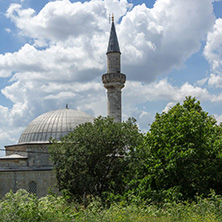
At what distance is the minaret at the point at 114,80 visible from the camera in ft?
93.2

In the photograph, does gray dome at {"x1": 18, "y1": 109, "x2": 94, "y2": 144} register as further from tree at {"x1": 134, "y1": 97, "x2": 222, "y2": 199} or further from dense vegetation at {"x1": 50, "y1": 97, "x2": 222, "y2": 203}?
tree at {"x1": 134, "y1": 97, "x2": 222, "y2": 199}

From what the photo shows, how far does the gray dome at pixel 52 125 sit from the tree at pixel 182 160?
11.7 meters

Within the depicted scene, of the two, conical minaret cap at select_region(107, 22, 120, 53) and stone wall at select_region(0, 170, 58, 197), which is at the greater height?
conical minaret cap at select_region(107, 22, 120, 53)

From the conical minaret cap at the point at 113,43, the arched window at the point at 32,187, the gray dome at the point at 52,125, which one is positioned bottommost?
the arched window at the point at 32,187

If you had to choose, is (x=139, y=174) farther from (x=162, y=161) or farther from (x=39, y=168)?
(x=39, y=168)

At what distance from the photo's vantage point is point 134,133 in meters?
20.3

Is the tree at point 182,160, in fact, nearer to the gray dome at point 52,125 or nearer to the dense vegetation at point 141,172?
the dense vegetation at point 141,172

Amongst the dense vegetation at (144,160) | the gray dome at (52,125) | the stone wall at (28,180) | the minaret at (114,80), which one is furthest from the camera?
the minaret at (114,80)

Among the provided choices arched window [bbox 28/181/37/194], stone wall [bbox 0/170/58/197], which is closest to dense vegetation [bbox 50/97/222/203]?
stone wall [bbox 0/170/58/197]

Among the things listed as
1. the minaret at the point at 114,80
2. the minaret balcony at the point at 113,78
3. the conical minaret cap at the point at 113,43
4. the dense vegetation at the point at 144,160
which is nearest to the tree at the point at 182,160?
the dense vegetation at the point at 144,160

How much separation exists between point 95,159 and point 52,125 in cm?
986

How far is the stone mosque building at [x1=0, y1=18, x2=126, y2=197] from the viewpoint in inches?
967

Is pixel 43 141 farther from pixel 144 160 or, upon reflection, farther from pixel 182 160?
pixel 182 160

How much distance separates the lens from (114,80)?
28719 millimetres
